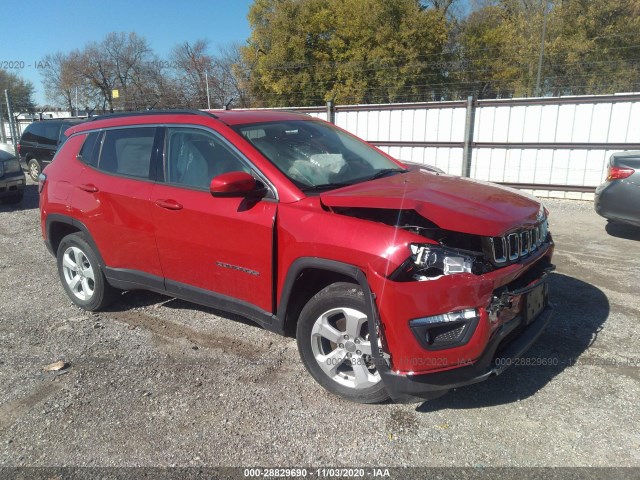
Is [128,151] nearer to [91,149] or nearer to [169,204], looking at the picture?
[91,149]

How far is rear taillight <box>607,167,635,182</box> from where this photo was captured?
6.86 metres

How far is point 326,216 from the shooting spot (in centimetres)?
296

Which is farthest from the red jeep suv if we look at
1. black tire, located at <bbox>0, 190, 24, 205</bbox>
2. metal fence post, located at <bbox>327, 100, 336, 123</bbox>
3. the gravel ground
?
metal fence post, located at <bbox>327, 100, 336, 123</bbox>

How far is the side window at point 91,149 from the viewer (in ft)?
14.5

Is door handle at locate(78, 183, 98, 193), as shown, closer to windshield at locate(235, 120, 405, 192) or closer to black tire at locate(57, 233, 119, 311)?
black tire at locate(57, 233, 119, 311)

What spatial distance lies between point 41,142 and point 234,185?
520 inches

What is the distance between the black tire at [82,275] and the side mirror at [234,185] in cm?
192

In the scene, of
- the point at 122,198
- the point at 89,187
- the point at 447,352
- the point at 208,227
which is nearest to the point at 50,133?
the point at 89,187

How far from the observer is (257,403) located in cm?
312

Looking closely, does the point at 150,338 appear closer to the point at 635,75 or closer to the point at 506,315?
the point at 506,315

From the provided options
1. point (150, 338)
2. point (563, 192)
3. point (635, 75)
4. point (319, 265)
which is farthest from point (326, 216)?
point (635, 75)

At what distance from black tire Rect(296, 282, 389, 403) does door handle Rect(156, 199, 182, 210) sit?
1.29 m

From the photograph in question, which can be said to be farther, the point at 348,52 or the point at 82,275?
the point at 348,52

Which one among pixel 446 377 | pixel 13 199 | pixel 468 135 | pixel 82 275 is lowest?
pixel 13 199
